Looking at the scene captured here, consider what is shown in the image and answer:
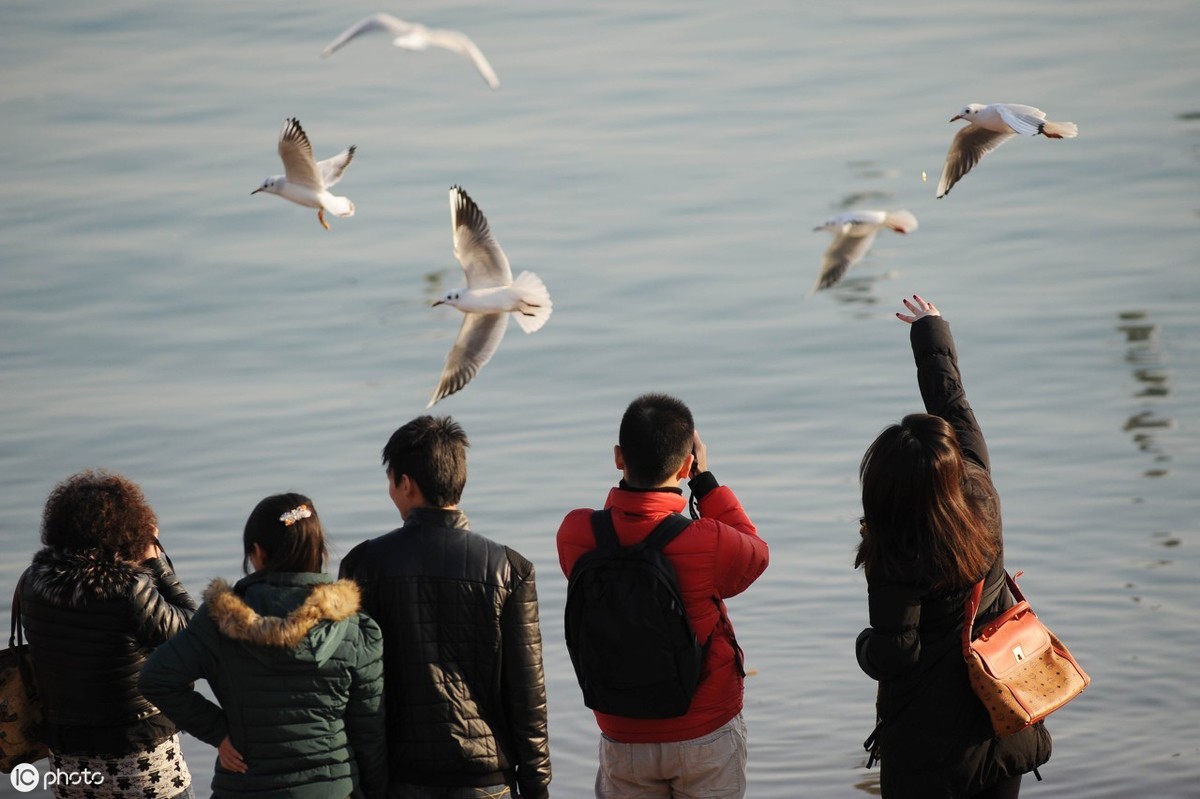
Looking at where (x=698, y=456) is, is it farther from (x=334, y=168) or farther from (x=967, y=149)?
(x=334, y=168)

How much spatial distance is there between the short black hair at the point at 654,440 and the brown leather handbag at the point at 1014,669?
693 millimetres

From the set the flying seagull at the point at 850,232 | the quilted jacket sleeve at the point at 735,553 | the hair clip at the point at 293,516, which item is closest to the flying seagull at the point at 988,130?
the flying seagull at the point at 850,232

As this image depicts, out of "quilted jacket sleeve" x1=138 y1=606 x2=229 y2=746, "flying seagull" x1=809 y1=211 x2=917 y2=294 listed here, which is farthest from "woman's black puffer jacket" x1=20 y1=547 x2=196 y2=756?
"flying seagull" x1=809 y1=211 x2=917 y2=294

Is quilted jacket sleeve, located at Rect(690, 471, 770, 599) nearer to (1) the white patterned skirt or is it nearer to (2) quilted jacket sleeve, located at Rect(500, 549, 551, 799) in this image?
(2) quilted jacket sleeve, located at Rect(500, 549, 551, 799)

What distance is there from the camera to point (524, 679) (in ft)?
11.3

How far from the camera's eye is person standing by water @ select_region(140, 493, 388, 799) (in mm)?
3260

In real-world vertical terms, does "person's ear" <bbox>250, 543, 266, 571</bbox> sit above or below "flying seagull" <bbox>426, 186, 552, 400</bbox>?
below

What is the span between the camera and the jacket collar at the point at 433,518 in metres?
3.45

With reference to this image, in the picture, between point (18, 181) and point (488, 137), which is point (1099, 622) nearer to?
point (488, 137)

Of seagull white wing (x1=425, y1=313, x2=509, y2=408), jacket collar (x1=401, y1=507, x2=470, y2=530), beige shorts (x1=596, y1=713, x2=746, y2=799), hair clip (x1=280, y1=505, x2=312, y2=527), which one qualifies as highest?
seagull white wing (x1=425, y1=313, x2=509, y2=408)

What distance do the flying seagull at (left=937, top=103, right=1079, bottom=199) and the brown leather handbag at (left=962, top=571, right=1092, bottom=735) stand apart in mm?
2075

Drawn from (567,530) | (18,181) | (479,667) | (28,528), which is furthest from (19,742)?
(18,181)

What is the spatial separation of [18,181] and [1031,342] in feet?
35.1

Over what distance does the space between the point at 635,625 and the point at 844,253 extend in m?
3.41
